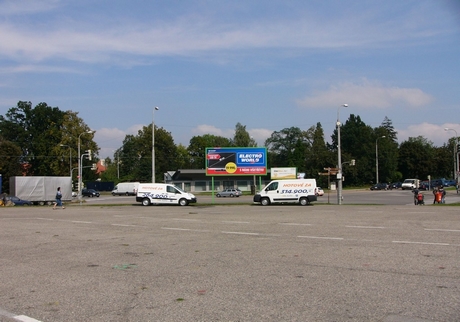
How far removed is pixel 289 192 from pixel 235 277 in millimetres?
29600

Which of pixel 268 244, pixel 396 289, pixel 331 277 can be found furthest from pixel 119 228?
pixel 396 289

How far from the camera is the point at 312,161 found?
345 feet

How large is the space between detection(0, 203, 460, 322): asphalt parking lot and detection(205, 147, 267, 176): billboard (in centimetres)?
2810

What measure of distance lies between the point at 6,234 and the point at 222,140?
12049 centimetres

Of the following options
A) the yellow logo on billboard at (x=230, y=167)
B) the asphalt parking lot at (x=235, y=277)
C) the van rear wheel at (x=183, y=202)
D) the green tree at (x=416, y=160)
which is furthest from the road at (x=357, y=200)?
the green tree at (x=416, y=160)

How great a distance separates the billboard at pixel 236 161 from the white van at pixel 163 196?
188 inches

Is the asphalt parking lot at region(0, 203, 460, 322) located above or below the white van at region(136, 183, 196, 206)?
below

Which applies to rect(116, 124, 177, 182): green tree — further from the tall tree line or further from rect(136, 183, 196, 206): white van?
rect(136, 183, 196, 206): white van

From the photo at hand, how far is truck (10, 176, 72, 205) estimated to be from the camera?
49.5 m

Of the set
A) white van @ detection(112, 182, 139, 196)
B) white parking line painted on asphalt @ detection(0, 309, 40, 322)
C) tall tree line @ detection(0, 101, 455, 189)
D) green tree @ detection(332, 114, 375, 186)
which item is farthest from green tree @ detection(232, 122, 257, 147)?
white parking line painted on asphalt @ detection(0, 309, 40, 322)

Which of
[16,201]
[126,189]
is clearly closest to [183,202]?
[16,201]

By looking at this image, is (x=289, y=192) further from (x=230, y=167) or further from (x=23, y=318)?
(x=23, y=318)

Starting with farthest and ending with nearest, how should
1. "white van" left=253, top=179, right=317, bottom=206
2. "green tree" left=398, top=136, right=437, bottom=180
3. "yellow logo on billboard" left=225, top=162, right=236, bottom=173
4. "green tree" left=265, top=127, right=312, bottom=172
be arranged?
1. "green tree" left=265, top=127, right=312, bottom=172
2. "green tree" left=398, top=136, right=437, bottom=180
3. "yellow logo on billboard" left=225, top=162, right=236, bottom=173
4. "white van" left=253, top=179, right=317, bottom=206

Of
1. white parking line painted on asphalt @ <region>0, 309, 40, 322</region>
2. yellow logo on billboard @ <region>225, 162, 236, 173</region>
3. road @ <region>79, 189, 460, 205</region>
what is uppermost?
yellow logo on billboard @ <region>225, 162, 236, 173</region>
